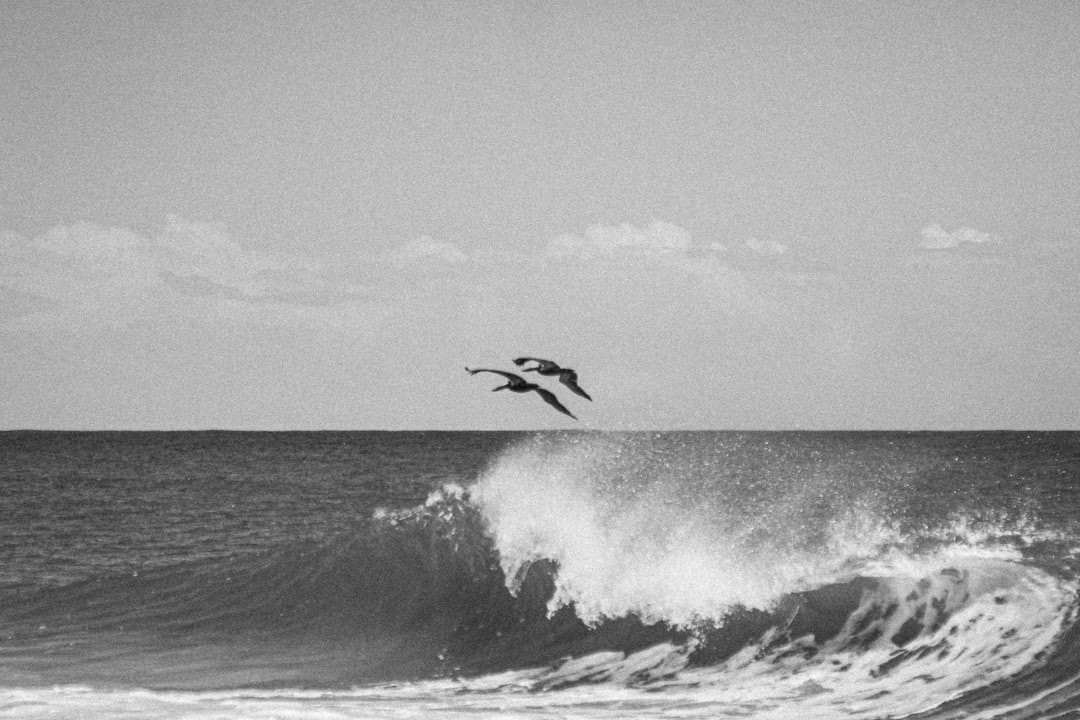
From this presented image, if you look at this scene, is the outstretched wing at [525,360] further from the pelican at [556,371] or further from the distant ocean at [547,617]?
the distant ocean at [547,617]

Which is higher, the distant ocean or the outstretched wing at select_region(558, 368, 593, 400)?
the outstretched wing at select_region(558, 368, 593, 400)

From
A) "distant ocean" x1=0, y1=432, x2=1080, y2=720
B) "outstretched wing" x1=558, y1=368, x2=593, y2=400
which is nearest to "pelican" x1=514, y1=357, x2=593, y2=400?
"outstretched wing" x1=558, y1=368, x2=593, y2=400

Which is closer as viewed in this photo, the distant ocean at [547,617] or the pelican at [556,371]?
the pelican at [556,371]

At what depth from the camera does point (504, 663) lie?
17.4 meters

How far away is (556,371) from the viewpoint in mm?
10633

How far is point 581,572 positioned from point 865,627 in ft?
16.6

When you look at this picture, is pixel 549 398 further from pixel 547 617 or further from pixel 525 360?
pixel 547 617

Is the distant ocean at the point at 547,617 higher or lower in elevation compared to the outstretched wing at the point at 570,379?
lower

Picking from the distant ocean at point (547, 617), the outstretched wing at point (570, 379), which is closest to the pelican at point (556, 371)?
the outstretched wing at point (570, 379)

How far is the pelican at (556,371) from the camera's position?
10562 millimetres

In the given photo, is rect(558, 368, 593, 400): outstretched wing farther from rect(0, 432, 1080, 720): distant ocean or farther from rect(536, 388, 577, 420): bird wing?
rect(0, 432, 1080, 720): distant ocean

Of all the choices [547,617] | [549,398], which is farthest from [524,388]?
[547,617]

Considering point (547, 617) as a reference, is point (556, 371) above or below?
above

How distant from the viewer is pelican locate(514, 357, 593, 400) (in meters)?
10.6
